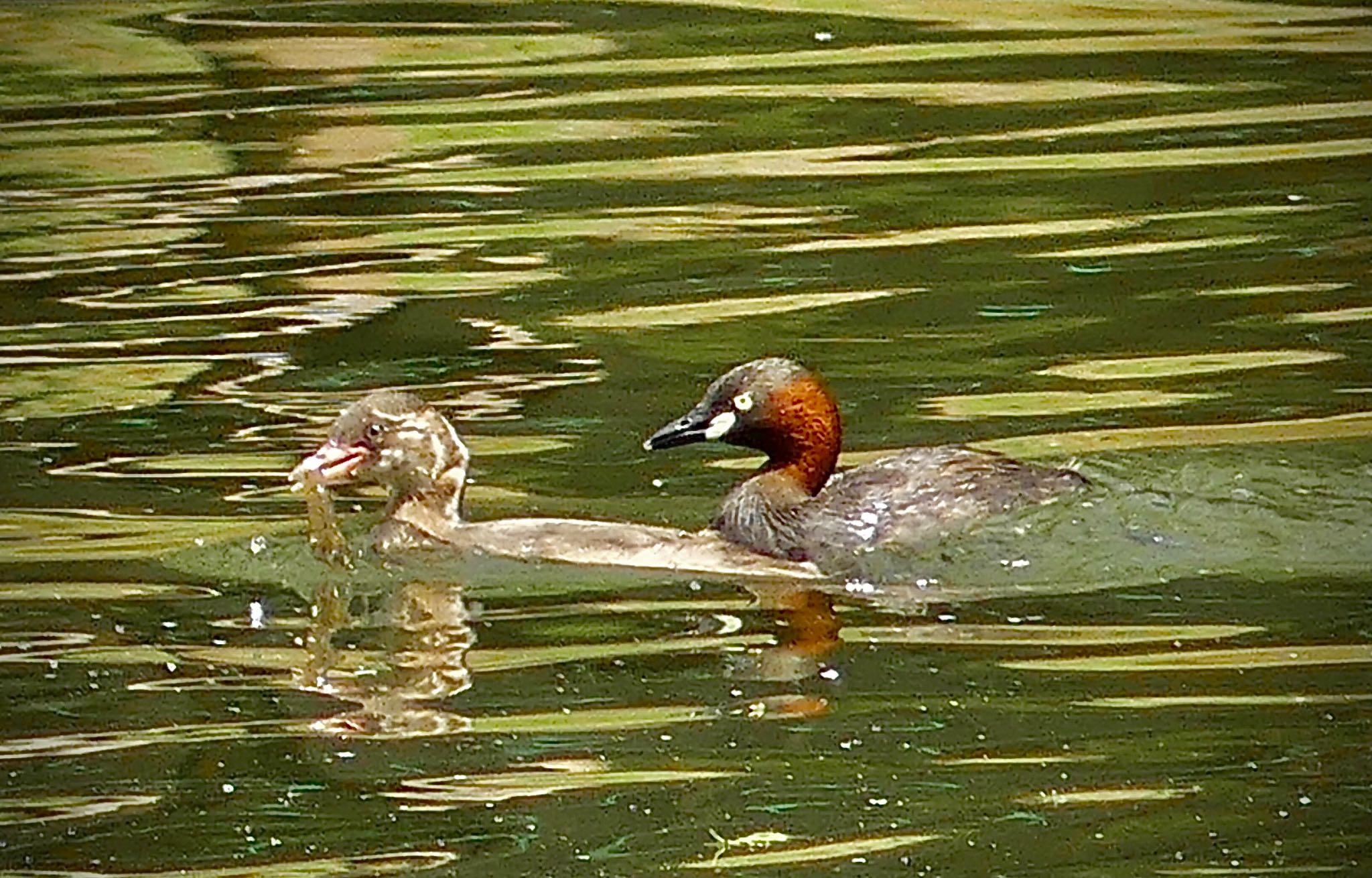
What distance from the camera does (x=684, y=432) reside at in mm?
9914

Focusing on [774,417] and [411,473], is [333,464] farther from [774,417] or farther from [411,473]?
[774,417]

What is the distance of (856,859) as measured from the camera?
6730 millimetres

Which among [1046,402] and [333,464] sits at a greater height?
Answer: [333,464]

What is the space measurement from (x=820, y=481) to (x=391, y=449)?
1.19 m

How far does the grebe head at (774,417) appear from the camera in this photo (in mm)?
9789

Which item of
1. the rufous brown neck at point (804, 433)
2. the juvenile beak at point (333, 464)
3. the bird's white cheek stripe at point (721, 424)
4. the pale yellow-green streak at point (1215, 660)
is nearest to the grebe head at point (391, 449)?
the juvenile beak at point (333, 464)

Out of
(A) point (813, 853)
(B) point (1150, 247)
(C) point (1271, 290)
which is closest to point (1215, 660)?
(A) point (813, 853)

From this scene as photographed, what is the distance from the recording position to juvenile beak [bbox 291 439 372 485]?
9875 millimetres

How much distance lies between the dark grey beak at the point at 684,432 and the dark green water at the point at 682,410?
24 cm

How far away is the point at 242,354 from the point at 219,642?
3608mm

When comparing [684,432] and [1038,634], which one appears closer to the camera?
[1038,634]

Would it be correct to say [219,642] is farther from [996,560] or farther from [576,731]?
[996,560]

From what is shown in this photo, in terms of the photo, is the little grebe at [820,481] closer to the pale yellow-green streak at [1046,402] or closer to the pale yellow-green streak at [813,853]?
Result: the pale yellow-green streak at [1046,402]

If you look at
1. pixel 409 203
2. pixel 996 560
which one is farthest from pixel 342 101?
pixel 996 560
